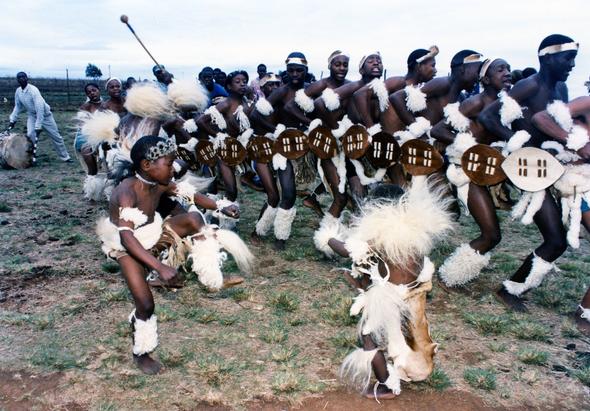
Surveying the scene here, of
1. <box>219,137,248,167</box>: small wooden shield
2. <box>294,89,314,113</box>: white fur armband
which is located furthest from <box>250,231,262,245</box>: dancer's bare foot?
<box>294,89,314,113</box>: white fur armband

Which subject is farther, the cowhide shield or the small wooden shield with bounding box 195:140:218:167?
the cowhide shield

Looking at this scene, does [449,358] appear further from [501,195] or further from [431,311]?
[501,195]

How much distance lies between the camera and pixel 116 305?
4125 mm

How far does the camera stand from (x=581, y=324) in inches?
146

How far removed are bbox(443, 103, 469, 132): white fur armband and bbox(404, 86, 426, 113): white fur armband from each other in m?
0.38

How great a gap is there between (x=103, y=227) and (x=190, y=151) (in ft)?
9.62

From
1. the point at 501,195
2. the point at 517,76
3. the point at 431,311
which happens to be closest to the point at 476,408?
Result: the point at 431,311

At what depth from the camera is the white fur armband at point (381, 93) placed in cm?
480

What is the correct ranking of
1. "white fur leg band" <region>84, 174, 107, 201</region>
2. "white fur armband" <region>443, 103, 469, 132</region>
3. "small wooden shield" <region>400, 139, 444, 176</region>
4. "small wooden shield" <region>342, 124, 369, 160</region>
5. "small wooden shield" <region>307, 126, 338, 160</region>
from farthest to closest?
"white fur leg band" <region>84, 174, 107, 201</region> < "small wooden shield" <region>307, 126, 338, 160</region> < "small wooden shield" <region>342, 124, 369, 160</region> < "small wooden shield" <region>400, 139, 444, 176</region> < "white fur armband" <region>443, 103, 469, 132</region>

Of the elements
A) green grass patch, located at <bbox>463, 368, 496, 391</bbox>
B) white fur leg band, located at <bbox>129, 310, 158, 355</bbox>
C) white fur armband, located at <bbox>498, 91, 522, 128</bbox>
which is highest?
white fur armband, located at <bbox>498, 91, 522, 128</bbox>

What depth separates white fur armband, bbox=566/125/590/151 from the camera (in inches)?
136

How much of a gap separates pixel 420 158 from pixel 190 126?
2673 millimetres

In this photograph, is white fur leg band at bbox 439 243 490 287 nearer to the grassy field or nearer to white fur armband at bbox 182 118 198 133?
the grassy field

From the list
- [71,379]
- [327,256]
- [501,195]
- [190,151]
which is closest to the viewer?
[71,379]
